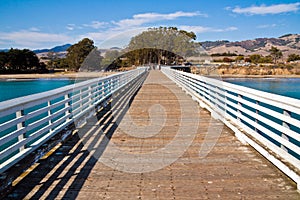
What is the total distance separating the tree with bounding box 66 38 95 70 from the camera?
81062 millimetres

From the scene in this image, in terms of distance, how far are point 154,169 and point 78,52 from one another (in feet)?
263

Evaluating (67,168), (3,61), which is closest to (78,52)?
(3,61)

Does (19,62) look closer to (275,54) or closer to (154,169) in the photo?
(275,54)

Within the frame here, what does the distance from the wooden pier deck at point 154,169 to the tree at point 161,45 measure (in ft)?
263

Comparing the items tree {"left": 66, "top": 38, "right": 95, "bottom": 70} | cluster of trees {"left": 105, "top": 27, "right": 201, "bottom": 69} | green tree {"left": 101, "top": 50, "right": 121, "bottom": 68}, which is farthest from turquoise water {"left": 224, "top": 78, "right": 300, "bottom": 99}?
tree {"left": 66, "top": 38, "right": 95, "bottom": 70}

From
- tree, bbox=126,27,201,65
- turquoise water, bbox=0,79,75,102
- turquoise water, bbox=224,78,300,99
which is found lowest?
turquoise water, bbox=0,79,75,102

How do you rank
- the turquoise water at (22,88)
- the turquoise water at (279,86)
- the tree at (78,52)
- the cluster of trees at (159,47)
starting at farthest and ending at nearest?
the cluster of trees at (159,47) < the tree at (78,52) < the turquoise water at (22,88) < the turquoise water at (279,86)

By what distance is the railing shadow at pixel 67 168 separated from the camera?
11.7ft

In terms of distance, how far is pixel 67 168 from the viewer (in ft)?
14.2

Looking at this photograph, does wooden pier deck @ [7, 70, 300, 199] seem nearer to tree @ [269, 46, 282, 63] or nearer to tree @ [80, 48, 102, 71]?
tree @ [80, 48, 102, 71]

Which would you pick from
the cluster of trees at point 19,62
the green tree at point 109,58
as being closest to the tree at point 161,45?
the green tree at point 109,58

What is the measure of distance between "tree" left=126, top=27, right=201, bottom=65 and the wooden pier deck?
80.1m

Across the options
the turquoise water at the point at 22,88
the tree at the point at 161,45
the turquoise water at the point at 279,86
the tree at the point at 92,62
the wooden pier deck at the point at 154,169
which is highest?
the tree at the point at 161,45

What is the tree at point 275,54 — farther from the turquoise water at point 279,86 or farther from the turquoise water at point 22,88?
the turquoise water at point 22,88
